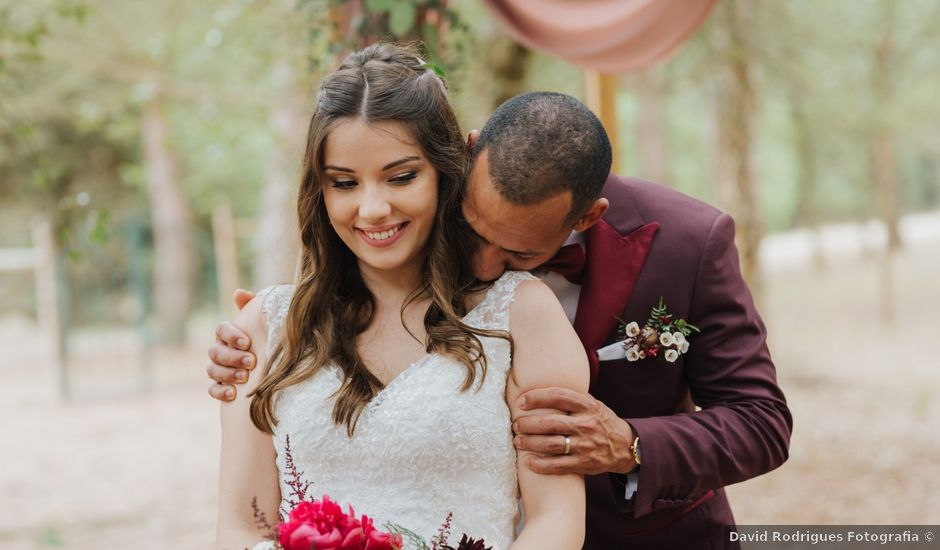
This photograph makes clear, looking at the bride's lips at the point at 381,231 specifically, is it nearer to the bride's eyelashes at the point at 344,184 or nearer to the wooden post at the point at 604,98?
the bride's eyelashes at the point at 344,184

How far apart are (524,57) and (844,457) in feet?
14.3

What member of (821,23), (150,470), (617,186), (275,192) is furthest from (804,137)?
(617,186)

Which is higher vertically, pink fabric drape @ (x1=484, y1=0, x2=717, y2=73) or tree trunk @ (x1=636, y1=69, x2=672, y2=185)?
tree trunk @ (x1=636, y1=69, x2=672, y2=185)

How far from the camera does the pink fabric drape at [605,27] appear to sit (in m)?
3.90

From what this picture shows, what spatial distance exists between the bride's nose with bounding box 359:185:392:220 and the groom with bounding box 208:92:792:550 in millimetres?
206

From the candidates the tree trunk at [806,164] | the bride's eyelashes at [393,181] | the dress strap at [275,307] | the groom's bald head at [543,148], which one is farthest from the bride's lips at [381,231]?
the tree trunk at [806,164]

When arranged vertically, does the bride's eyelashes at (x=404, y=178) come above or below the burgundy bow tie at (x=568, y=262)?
above

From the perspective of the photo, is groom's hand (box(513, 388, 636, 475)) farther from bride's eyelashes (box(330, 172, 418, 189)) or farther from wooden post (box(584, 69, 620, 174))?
wooden post (box(584, 69, 620, 174))

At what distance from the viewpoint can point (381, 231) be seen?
2307mm

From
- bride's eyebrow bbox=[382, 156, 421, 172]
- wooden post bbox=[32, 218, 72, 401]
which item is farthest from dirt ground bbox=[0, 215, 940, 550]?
bride's eyebrow bbox=[382, 156, 421, 172]

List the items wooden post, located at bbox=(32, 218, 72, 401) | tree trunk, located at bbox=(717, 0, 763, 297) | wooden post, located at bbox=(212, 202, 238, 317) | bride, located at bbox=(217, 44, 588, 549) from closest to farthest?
bride, located at bbox=(217, 44, 588, 549)
tree trunk, located at bbox=(717, 0, 763, 297)
wooden post, located at bbox=(32, 218, 72, 401)
wooden post, located at bbox=(212, 202, 238, 317)

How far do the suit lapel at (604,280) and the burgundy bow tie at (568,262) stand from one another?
0.13 feet

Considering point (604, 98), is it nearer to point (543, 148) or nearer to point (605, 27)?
point (605, 27)

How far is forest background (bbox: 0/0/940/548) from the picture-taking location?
7.05m
